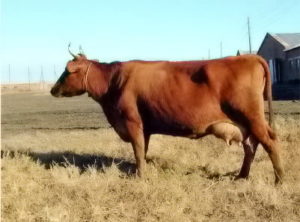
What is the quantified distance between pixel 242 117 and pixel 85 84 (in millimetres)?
2933

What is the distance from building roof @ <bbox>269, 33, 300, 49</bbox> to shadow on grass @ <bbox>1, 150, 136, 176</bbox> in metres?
42.8

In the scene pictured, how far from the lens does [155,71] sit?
25.9 ft

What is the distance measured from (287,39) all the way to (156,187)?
48223mm

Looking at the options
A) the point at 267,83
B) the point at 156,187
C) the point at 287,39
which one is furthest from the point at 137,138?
the point at 287,39

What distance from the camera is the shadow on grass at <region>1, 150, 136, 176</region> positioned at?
329 inches

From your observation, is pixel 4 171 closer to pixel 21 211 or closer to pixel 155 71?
pixel 21 211

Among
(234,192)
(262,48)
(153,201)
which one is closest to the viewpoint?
(153,201)

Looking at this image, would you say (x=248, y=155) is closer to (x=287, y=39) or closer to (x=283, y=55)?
(x=283, y=55)

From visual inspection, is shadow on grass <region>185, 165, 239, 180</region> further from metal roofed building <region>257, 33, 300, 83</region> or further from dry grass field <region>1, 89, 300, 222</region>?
metal roofed building <region>257, 33, 300, 83</region>

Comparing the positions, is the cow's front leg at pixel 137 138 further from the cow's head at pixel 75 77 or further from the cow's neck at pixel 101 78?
the cow's head at pixel 75 77

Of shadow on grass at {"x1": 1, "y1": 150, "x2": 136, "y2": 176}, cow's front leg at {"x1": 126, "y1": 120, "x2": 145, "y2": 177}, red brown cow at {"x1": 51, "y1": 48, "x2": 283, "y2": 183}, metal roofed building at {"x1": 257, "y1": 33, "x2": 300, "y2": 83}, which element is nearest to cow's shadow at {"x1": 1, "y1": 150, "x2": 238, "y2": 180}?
shadow on grass at {"x1": 1, "y1": 150, "x2": 136, "y2": 176}

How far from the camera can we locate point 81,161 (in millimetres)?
9172

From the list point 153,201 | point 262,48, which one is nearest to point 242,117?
point 153,201

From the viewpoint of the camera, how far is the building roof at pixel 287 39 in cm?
4995
